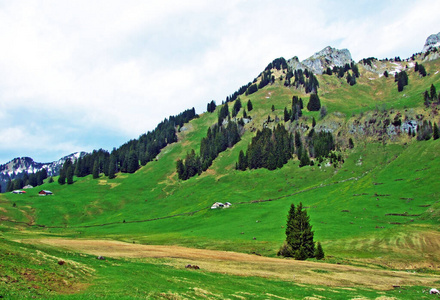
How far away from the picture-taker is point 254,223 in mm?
113375

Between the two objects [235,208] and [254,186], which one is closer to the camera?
[235,208]

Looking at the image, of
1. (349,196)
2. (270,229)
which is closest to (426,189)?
(349,196)

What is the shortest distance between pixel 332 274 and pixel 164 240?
65686 millimetres

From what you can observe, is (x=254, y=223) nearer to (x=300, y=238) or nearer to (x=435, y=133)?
(x=300, y=238)

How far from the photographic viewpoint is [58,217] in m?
152

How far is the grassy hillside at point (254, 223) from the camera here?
29.3 meters

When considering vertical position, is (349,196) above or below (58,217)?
above

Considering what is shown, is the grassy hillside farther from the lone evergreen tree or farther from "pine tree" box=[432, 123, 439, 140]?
"pine tree" box=[432, 123, 439, 140]

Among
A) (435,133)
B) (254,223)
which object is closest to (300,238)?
(254,223)

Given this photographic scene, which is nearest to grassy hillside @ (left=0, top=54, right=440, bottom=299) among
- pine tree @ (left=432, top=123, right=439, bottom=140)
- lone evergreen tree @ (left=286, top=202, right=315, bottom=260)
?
lone evergreen tree @ (left=286, top=202, right=315, bottom=260)

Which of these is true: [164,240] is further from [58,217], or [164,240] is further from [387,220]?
[58,217]

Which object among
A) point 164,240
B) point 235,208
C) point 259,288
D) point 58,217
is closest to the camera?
point 259,288

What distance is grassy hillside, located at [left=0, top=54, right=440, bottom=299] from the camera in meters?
29.3

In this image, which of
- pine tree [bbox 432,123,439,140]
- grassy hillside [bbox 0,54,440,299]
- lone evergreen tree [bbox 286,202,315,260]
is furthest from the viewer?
pine tree [bbox 432,123,439,140]
